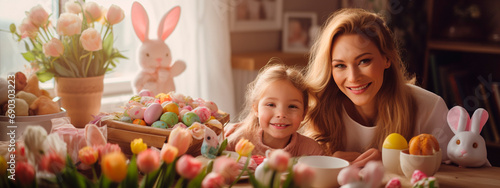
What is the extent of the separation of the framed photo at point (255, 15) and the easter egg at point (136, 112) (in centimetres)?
143

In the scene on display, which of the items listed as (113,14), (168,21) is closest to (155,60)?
(168,21)

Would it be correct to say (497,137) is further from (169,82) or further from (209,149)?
(209,149)

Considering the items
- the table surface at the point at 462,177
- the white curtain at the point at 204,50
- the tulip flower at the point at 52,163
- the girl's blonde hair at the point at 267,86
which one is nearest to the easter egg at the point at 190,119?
the girl's blonde hair at the point at 267,86

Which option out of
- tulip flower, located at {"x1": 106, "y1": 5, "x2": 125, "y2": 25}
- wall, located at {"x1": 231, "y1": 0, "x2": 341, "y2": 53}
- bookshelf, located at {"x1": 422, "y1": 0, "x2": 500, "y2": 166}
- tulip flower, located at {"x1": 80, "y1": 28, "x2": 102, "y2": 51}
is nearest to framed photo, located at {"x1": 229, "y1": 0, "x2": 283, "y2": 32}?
wall, located at {"x1": 231, "y1": 0, "x2": 341, "y2": 53}

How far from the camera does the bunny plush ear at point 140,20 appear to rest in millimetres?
1638

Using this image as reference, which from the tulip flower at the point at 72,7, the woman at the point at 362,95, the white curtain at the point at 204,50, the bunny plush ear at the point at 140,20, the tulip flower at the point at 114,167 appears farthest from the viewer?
the white curtain at the point at 204,50

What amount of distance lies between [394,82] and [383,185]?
414 mm

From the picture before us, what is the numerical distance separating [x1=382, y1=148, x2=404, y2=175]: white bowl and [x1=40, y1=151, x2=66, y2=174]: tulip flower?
67 centimetres

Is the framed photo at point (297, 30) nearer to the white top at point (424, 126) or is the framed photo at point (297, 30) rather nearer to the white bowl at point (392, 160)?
the white top at point (424, 126)

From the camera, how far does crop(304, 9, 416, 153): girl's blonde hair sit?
1.31m

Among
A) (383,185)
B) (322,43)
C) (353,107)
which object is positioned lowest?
(383,185)

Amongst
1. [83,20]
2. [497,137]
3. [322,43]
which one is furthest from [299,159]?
[497,137]

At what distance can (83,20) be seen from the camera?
1469mm

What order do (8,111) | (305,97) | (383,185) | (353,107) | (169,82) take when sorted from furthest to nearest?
(169,82) < (353,107) < (305,97) < (8,111) < (383,185)
